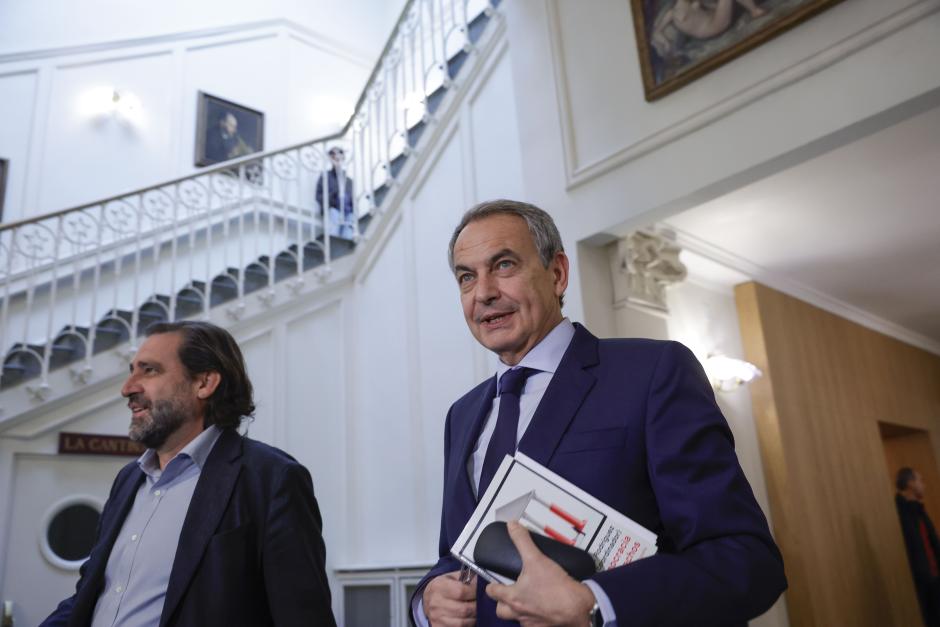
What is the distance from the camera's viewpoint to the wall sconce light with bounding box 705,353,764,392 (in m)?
4.61

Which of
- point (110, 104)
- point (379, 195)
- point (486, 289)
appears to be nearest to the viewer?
point (486, 289)

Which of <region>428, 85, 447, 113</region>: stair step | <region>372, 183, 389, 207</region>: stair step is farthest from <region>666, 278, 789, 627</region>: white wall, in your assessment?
<region>372, 183, 389, 207</region>: stair step

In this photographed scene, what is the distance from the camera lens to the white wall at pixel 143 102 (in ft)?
23.5

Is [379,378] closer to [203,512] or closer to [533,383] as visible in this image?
[203,512]

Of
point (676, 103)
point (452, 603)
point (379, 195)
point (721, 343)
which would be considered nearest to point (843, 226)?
point (721, 343)

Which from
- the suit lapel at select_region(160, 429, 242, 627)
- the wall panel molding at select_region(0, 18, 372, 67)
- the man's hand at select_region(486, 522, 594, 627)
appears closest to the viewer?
the man's hand at select_region(486, 522, 594, 627)

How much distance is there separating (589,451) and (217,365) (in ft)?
5.08

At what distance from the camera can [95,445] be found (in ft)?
16.0

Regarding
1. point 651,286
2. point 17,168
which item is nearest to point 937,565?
point 651,286

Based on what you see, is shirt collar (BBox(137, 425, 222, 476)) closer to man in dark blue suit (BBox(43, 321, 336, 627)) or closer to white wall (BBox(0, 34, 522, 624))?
man in dark blue suit (BBox(43, 321, 336, 627))

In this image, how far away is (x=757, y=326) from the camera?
204 inches

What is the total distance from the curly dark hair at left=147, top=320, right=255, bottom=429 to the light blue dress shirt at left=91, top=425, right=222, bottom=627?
0.35 feet

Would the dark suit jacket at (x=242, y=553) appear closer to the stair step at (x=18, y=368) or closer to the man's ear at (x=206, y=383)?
the man's ear at (x=206, y=383)

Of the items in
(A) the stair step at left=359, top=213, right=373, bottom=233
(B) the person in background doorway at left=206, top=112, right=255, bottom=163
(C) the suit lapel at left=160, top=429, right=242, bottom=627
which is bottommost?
(C) the suit lapel at left=160, top=429, right=242, bottom=627
